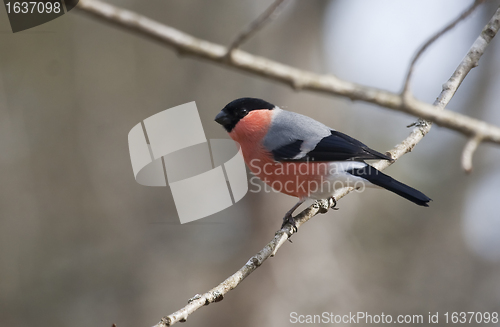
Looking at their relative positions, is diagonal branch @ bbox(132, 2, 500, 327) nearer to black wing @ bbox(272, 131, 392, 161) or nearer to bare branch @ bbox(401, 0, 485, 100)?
black wing @ bbox(272, 131, 392, 161)

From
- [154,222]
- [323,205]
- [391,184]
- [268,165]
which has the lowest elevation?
[154,222]

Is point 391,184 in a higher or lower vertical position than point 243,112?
lower

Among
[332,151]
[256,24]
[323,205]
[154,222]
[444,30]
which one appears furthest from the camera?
[154,222]

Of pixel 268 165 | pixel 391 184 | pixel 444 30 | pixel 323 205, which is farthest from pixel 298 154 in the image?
pixel 444 30

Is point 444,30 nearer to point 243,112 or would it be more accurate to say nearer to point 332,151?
point 332,151

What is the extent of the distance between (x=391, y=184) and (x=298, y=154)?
0.67 m

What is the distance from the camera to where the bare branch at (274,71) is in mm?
749

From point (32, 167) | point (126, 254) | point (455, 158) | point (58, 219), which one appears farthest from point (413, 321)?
point (32, 167)

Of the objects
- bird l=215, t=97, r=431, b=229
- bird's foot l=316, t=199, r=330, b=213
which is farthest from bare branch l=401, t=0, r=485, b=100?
bird's foot l=316, t=199, r=330, b=213

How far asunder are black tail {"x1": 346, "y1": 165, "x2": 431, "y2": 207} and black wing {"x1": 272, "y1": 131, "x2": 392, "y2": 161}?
0.33ft

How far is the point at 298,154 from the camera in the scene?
2686 mm

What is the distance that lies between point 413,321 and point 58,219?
5071 millimetres

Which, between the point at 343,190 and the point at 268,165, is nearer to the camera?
the point at 268,165

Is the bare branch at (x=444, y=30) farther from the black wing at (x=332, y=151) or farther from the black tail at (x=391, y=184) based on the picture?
the black wing at (x=332, y=151)
